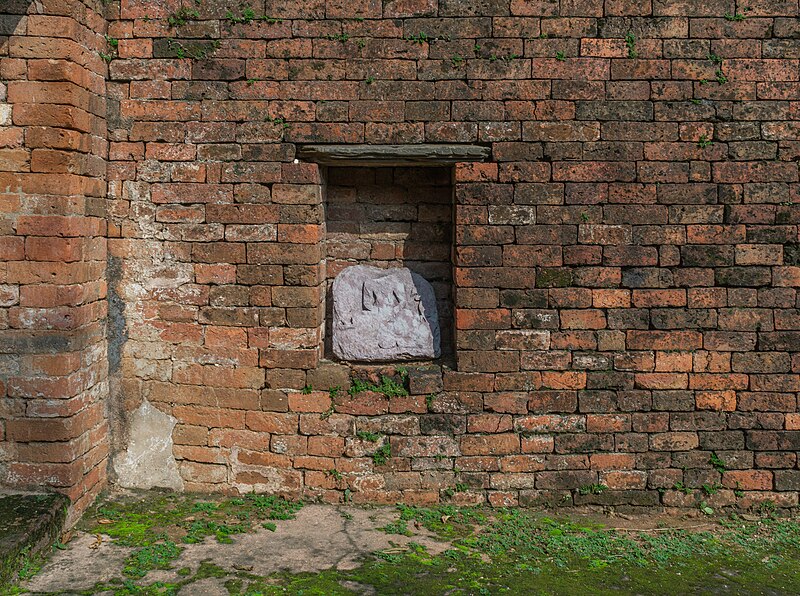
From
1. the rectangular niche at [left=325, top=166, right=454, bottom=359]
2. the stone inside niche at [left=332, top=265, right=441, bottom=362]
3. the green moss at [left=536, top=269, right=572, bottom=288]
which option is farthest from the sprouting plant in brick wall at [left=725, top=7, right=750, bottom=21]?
the stone inside niche at [left=332, top=265, right=441, bottom=362]

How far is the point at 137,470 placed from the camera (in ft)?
15.4

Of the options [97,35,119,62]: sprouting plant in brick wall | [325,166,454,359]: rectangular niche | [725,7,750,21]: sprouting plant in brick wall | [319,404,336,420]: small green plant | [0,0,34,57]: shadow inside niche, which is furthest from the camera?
[325,166,454,359]: rectangular niche

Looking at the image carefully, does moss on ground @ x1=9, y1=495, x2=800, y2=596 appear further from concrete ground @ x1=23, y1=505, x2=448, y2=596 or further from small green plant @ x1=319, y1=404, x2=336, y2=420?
small green plant @ x1=319, y1=404, x2=336, y2=420

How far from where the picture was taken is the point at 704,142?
4.43m

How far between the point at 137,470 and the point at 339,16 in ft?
11.0

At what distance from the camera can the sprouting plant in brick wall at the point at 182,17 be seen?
14.6ft

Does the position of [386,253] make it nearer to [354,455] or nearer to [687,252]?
[354,455]

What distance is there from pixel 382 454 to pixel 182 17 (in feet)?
10.5

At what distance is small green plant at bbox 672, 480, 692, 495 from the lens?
4.57m

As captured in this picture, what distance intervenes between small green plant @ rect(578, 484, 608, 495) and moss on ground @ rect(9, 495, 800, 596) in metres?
0.20

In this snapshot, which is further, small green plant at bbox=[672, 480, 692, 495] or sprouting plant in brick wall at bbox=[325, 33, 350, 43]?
small green plant at bbox=[672, 480, 692, 495]

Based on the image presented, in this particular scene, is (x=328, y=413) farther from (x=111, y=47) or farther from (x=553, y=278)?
(x=111, y=47)

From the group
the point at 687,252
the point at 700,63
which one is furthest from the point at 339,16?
the point at 687,252

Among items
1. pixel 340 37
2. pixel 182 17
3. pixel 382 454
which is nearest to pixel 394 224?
pixel 340 37
